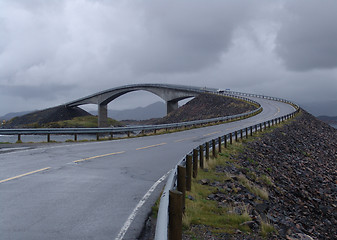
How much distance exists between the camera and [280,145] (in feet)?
74.3

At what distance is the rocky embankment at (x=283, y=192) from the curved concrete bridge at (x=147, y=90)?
4607 centimetres

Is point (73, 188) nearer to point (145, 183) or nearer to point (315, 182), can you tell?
point (145, 183)

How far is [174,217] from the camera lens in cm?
384

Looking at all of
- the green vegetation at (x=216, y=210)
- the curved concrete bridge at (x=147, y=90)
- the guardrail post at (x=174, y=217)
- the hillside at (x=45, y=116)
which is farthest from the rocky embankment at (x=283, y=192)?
the hillside at (x=45, y=116)

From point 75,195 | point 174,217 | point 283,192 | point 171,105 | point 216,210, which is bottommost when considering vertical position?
point 283,192

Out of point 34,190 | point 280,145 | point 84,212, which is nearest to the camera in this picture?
point 84,212

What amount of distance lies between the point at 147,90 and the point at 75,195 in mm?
73691

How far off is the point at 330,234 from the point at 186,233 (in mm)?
6259

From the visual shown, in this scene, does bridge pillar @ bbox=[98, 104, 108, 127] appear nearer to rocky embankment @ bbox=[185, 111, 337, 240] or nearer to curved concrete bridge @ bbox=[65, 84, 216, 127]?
curved concrete bridge @ bbox=[65, 84, 216, 127]

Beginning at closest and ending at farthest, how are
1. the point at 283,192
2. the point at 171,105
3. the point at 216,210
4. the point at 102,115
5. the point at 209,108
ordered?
the point at 216,210 < the point at 283,192 < the point at 209,108 < the point at 171,105 < the point at 102,115

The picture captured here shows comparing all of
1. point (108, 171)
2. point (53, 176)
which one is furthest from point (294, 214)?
point (53, 176)

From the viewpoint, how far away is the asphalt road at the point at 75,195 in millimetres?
4707

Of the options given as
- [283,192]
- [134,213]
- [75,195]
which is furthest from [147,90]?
[134,213]

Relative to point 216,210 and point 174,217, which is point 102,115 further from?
point 174,217
